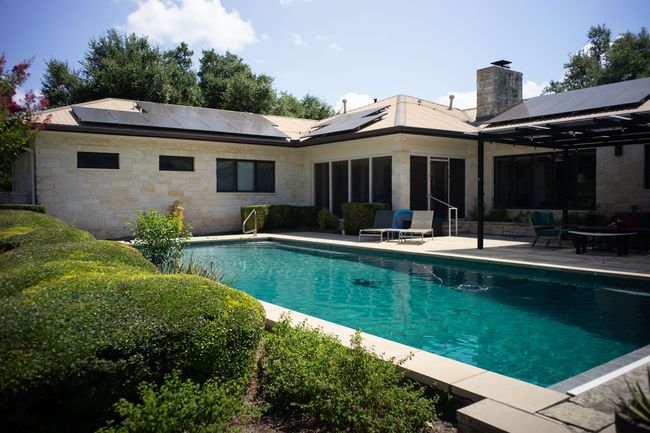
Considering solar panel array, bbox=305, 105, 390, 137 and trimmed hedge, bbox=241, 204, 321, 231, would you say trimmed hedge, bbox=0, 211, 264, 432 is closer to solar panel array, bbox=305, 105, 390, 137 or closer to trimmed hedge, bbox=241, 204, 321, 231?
solar panel array, bbox=305, 105, 390, 137

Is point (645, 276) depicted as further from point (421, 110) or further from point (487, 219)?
point (421, 110)

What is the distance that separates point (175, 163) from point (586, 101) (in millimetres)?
12894

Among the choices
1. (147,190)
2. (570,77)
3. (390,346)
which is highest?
(570,77)

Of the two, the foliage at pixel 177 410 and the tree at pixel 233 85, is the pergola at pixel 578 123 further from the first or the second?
the tree at pixel 233 85

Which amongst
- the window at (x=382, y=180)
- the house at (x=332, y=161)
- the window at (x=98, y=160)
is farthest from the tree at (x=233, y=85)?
the window at (x=382, y=180)

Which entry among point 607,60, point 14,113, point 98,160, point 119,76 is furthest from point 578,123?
point 607,60

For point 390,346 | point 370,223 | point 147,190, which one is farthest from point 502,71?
point 390,346

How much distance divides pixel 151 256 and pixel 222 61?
95.3 feet

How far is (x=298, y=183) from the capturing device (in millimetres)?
19406

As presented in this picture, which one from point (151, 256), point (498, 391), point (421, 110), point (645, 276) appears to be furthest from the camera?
point (421, 110)

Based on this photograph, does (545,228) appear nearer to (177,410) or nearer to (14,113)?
(177,410)

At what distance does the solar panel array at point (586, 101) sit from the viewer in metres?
11.2

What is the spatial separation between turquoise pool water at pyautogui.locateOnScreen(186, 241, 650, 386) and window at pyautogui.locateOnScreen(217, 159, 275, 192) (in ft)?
22.4

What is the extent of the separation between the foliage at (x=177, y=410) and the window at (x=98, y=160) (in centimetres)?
1385
